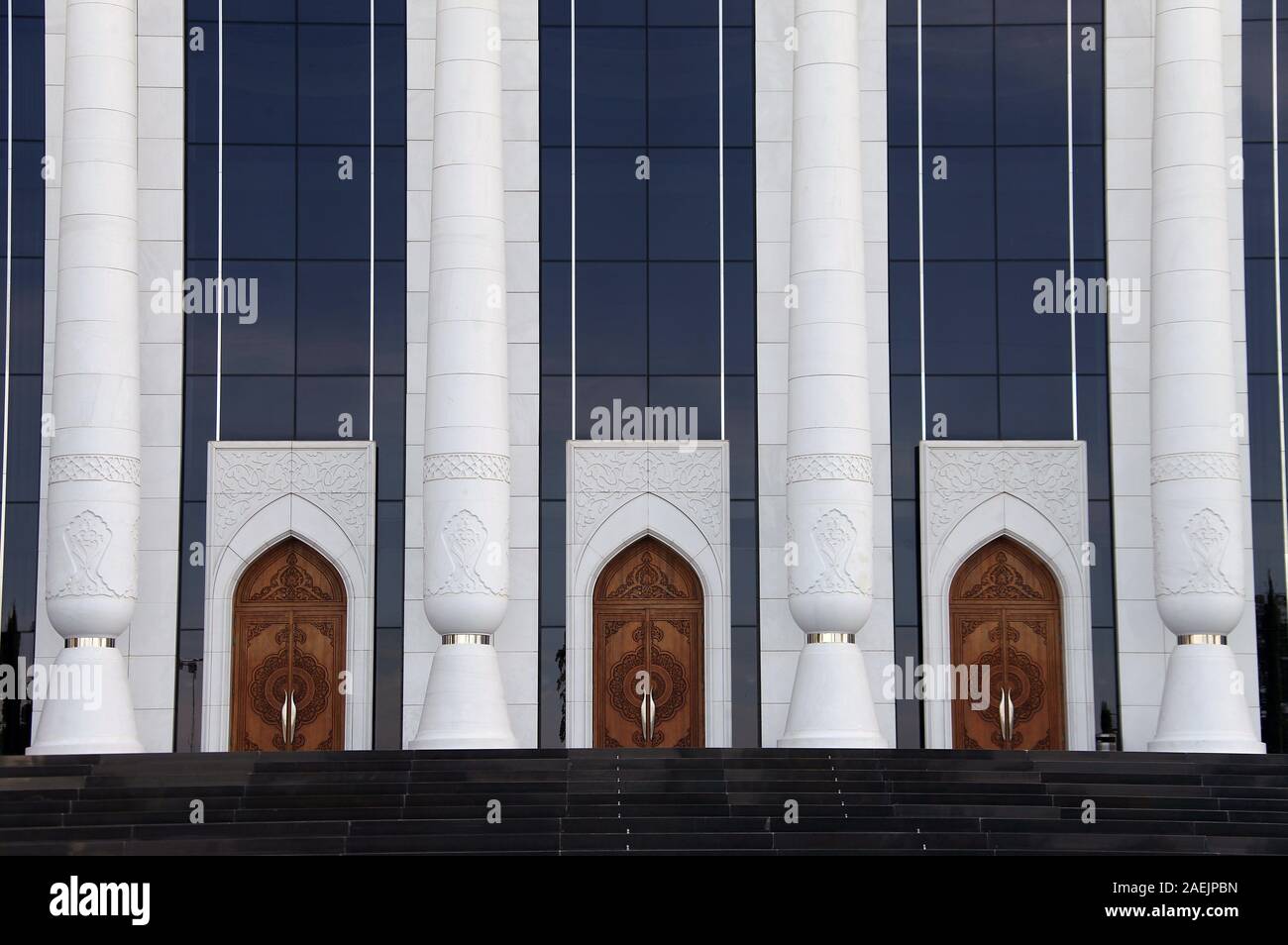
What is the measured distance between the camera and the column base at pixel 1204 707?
29.1 m

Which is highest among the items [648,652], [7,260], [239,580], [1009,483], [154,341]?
[7,260]

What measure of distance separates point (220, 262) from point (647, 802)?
13.8 metres

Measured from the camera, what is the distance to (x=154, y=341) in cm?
3241

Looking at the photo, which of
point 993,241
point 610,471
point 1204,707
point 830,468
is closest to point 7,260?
point 610,471

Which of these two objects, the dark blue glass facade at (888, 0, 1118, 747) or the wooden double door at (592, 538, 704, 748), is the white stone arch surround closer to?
the dark blue glass facade at (888, 0, 1118, 747)

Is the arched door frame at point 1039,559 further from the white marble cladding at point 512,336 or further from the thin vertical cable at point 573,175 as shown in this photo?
the white marble cladding at point 512,336

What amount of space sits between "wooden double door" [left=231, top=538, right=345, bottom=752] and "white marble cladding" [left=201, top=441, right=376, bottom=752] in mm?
225

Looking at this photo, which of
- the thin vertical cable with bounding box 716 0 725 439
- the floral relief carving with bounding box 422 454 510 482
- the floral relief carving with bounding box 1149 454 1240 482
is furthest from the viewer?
the thin vertical cable with bounding box 716 0 725 439

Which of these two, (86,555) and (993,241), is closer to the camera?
(86,555)

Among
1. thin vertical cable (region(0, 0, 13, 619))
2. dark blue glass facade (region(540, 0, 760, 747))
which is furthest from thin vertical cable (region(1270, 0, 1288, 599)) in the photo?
thin vertical cable (region(0, 0, 13, 619))

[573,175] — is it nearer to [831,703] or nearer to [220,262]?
[220,262]

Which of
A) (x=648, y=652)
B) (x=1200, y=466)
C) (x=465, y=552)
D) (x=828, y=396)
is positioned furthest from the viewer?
(x=648, y=652)

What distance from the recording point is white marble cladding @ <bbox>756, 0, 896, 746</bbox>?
3191 centimetres

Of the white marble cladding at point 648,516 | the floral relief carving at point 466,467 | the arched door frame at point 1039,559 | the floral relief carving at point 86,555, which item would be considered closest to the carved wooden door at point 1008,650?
the arched door frame at point 1039,559
